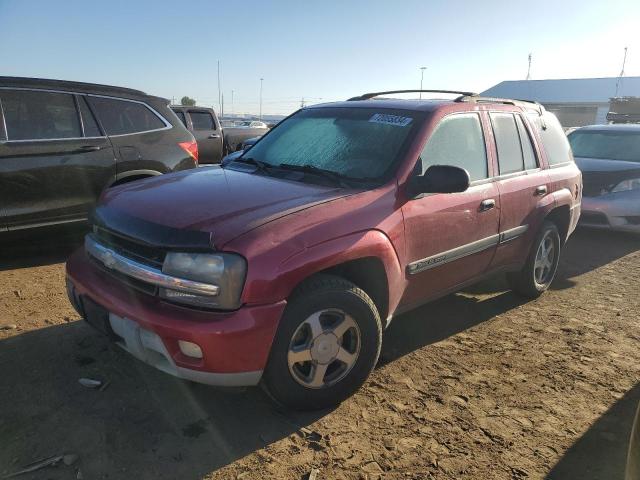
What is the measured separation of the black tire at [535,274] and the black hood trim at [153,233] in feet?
10.5

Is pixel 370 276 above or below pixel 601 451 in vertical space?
above

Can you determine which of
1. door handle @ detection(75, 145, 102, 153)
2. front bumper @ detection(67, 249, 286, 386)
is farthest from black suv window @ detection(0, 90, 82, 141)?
front bumper @ detection(67, 249, 286, 386)

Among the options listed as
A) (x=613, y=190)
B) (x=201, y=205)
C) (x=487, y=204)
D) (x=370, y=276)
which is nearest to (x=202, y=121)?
(x=613, y=190)

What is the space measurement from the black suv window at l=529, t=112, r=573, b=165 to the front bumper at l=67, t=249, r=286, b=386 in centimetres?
333

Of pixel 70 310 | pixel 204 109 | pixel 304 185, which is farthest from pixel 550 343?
pixel 204 109

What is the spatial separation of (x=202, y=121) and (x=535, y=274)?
9284 millimetres

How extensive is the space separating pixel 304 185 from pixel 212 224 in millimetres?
791

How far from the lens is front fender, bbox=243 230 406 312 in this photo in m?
2.36

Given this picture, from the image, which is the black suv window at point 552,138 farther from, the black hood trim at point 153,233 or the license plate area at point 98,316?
the license plate area at point 98,316

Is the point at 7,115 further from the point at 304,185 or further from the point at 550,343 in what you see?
the point at 550,343

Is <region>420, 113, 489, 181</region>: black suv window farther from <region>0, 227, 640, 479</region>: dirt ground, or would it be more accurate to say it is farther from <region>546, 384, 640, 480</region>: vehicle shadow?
<region>546, 384, 640, 480</region>: vehicle shadow

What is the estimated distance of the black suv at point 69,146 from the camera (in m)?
4.59

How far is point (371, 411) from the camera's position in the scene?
2.87 meters

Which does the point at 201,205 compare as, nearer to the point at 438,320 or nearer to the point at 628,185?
the point at 438,320
